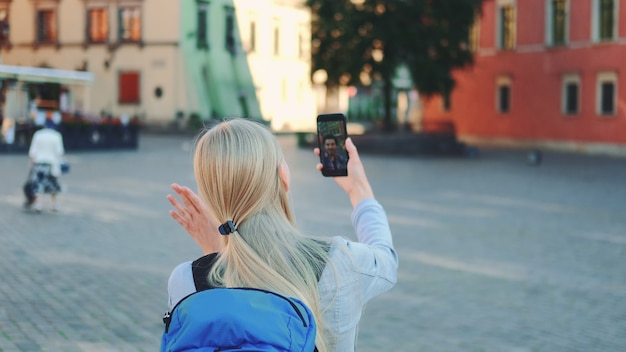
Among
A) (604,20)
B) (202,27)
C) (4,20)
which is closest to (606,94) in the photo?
(604,20)

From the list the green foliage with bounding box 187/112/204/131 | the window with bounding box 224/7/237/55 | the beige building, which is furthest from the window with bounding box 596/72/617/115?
the green foliage with bounding box 187/112/204/131

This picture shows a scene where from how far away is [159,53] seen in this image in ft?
145

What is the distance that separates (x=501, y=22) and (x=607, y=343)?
39144 mm

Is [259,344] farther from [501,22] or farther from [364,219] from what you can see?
[501,22]

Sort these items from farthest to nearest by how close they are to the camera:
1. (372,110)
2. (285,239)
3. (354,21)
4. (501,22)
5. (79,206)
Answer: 1. (372,110)
2. (501,22)
3. (354,21)
4. (79,206)
5. (285,239)

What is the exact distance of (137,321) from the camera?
24.1ft

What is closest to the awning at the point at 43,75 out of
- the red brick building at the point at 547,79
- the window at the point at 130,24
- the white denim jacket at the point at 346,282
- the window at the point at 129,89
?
the window at the point at 130,24

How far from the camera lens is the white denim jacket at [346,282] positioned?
249cm

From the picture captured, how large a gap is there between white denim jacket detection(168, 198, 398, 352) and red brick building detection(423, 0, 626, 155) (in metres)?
36.0

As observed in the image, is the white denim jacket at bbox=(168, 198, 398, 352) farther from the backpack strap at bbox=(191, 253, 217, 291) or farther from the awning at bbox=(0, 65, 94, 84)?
the awning at bbox=(0, 65, 94, 84)

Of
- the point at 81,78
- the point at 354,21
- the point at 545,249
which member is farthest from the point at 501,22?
the point at 545,249

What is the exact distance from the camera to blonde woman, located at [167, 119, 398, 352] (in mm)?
2389

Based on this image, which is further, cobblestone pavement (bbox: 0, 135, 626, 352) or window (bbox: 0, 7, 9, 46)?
window (bbox: 0, 7, 9, 46)

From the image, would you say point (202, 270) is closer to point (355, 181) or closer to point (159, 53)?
point (355, 181)
